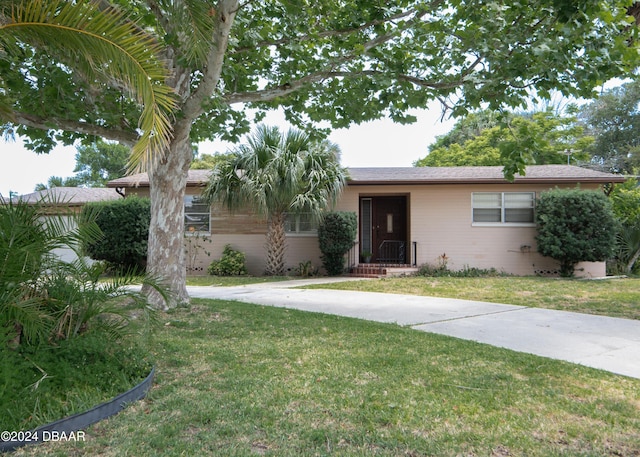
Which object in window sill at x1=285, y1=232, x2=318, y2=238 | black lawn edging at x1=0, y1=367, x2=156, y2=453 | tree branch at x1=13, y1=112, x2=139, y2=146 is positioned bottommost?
black lawn edging at x1=0, y1=367, x2=156, y2=453

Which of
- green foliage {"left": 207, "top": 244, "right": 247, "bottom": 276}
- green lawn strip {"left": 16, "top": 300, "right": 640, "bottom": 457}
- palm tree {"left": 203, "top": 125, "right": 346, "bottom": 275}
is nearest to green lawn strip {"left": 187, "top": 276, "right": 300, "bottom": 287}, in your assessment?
green foliage {"left": 207, "top": 244, "right": 247, "bottom": 276}

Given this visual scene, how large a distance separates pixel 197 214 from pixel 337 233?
5348 millimetres

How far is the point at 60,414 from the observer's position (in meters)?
3.05

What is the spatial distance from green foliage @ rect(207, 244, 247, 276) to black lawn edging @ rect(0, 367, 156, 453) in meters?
11.1

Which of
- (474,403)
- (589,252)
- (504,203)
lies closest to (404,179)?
(504,203)

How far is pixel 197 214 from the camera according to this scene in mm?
15781

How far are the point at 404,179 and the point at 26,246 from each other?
12421 millimetres

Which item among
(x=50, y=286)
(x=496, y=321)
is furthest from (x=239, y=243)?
(x=50, y=286)

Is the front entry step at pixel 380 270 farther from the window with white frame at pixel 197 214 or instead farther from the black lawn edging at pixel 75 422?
the black lawn edging at pixel 75 422

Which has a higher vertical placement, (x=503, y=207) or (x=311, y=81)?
(x=311, y=81)

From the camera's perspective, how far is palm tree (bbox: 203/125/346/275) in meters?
12.8

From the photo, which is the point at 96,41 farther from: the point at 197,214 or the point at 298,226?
the point at 197,214

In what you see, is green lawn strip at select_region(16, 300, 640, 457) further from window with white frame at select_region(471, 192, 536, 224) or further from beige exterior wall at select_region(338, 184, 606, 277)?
window with white frame at select_region(471, 192, 536, 224)

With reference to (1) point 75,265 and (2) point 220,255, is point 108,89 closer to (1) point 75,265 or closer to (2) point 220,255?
(1) point 75,265
